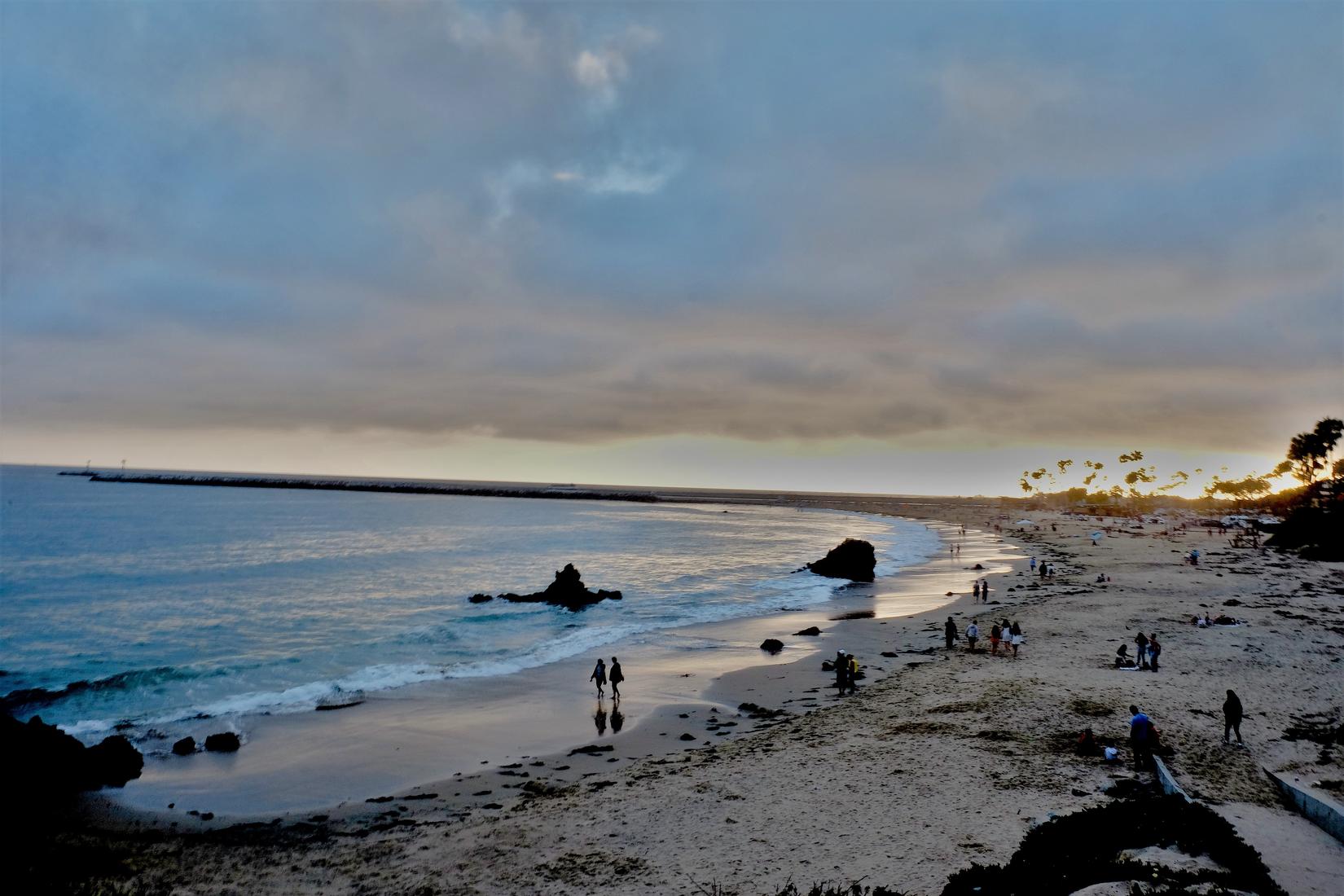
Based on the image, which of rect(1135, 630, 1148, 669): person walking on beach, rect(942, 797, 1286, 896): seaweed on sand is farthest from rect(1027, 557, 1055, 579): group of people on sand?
rect(942, 797, 1286, 896): seaweed on sand

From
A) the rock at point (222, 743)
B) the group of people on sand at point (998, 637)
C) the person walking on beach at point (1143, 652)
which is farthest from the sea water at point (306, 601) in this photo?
the person walking on beach at point (1143, 652)

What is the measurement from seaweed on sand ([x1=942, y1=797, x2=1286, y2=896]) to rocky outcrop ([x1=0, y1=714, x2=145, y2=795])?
1959 cm

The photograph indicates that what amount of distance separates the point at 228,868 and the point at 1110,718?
70.0ft

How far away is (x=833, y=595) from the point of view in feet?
159

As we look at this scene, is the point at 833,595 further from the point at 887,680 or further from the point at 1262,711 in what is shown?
the point at 1262,711

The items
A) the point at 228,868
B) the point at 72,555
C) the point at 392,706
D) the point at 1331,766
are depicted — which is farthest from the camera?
the point at 72,555

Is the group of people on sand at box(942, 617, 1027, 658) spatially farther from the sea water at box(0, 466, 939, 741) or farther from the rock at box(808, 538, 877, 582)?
the rock at box(808, 538, 877, 582)

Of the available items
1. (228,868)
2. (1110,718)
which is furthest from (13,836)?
(1110,718)

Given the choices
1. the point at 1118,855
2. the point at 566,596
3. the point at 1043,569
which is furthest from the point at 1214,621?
the point at 566,596

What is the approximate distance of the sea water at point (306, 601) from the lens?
26.6 metres

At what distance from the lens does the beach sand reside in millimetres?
12047

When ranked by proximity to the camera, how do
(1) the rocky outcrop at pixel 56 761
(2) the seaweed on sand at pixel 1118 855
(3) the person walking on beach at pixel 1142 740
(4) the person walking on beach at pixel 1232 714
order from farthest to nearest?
(4) the person walking on beach at pixel 1232 714 → (1) the rocky outcrop at pixel 56 761 → (3) the person walking on beach at pixel 1142 740 → (2) the seaweed on sand at pixel 1118 855

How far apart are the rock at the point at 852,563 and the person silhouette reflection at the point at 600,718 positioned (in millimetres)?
36449

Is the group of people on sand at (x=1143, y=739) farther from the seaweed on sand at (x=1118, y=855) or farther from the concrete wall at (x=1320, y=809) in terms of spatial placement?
the seaweed on sand at (x=1118, y=855)
